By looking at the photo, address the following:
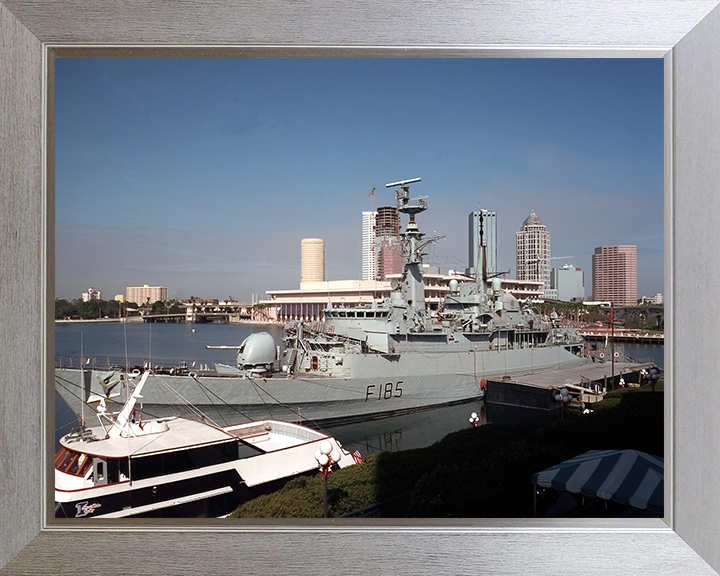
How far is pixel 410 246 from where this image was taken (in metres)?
7.74

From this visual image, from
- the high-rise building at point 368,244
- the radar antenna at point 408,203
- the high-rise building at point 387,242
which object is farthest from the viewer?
the radar antenna at point 408,203

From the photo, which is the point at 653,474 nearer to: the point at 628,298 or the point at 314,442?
the point at 628,298

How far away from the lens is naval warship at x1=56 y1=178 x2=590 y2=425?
225 inches

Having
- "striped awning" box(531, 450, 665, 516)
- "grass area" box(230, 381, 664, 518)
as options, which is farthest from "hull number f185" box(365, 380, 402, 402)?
"striped awning" box(531, 450, 665, 516)

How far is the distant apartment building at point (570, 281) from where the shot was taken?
15.7 ft

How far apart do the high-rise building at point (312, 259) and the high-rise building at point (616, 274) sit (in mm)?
2633

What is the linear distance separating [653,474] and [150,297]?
4.33m

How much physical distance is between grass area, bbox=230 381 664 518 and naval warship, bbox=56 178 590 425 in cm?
247

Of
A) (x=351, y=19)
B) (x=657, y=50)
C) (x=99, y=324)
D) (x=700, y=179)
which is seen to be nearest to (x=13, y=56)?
(x=351, y=19)

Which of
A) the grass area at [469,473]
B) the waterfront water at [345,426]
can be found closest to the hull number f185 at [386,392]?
the waterfront water at [345,426]

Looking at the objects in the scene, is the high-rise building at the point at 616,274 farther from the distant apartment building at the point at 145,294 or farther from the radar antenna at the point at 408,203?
the distant apartment building at the point at 145,294

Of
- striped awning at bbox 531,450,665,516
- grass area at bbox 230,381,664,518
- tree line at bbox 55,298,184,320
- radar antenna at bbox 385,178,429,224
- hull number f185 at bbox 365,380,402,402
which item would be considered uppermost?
radar antenna at bbox 385,178,429,224

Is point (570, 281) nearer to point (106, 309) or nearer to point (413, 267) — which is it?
point (413, 267)

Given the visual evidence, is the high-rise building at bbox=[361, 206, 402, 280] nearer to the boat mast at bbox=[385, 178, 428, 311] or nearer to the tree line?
the boat mast at bbox=[385, 178, 428, 311]
